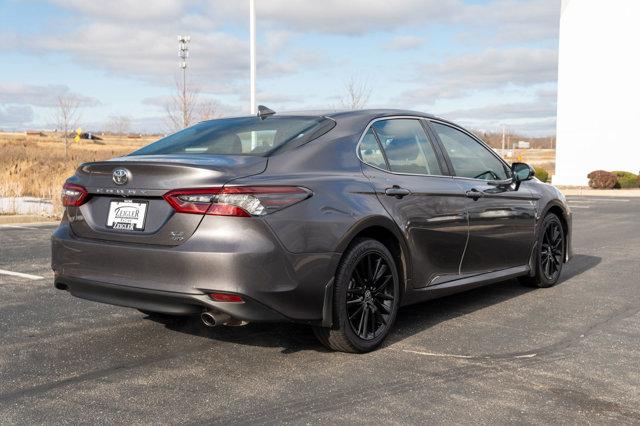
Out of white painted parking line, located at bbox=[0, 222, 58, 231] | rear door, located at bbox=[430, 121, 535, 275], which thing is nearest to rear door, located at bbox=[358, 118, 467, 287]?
rear door, located at bbox=[430, 121, 535, 275]

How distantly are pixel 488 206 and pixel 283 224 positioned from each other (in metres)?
2.47

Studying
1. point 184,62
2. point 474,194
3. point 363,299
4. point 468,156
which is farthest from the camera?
point 184,62

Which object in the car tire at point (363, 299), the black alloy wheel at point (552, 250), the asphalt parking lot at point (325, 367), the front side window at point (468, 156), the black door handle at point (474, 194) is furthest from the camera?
the black alloy wheel at point (552, 250)

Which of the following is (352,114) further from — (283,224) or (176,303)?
(176,303)

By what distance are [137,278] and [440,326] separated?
248 cm

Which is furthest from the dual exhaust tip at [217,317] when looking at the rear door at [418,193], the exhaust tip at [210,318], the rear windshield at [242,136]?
the rear door at [418,193]

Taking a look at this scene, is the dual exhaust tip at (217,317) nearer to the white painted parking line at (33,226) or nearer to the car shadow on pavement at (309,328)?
the car shadow on pavement at (309,328)

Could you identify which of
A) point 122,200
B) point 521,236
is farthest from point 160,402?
point 521,236

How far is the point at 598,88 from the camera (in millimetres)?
36469

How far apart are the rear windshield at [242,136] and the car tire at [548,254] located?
9.95 feet

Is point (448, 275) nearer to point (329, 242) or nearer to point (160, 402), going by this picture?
point (329, 242)

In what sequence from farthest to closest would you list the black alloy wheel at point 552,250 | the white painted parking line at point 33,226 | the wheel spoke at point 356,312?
the white painted parking line at point 33,226
the black alloy wheel at point 552,250
the wheel spoke at point 356,312

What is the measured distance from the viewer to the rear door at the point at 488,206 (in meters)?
A: 5.80

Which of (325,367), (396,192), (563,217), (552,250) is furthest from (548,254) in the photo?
(325,367)
